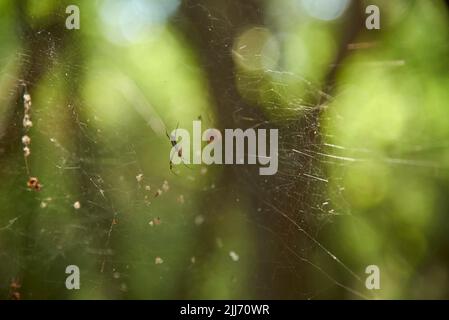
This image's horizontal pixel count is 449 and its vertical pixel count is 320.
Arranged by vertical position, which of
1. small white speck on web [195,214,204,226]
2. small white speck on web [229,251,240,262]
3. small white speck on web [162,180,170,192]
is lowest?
small white speck on web [229,251,240,262]

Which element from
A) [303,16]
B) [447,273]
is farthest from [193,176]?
[447,273]

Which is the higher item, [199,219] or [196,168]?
[196,168]

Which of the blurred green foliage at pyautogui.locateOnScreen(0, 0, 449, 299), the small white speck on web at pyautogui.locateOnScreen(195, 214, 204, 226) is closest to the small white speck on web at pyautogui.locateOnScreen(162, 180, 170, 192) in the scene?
the blurred green foliage at pyautogui.locateOnScreen(0, 0, 449, 299)

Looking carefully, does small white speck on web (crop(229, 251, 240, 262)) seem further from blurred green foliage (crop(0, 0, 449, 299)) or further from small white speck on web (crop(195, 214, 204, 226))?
small white speck on web (crop(195, 214, 204, 226))

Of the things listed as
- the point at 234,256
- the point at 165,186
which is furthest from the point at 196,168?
the point at 234,256

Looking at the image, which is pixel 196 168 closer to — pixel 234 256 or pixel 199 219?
pixel 199 219

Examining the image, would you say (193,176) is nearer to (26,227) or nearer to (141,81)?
(141,81)

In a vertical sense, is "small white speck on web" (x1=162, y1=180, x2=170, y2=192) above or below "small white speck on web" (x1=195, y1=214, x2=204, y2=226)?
above

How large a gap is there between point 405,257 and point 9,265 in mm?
1413

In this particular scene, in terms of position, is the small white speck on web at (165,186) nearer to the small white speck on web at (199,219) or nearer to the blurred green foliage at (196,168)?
the blurred green foliage at (196,168)

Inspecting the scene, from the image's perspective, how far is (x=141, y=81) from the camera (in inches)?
60.2

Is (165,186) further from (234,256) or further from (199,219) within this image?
(234,256)

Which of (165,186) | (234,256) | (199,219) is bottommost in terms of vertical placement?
(234,256)

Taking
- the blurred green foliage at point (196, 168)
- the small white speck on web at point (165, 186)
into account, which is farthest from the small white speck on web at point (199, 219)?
the small white speck on web at point (165, 186)
